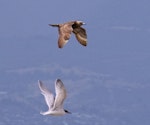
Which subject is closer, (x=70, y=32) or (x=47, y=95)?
(x=70, y=32)

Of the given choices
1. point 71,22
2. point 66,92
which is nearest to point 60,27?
point 71,22

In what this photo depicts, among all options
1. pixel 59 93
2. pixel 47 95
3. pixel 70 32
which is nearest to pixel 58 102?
pixel 59 93

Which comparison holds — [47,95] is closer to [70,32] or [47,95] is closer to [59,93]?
[59,93]

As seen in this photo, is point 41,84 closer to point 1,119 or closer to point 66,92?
point 66,92

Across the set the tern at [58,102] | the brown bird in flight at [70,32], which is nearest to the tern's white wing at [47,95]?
the tern at [58,102]

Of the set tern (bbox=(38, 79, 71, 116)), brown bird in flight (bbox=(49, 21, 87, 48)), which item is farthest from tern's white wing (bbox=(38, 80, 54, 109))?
brown bird in flight (bbox=(49, 21, 87, 48))

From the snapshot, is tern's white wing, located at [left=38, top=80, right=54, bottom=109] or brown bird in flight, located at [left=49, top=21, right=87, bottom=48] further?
tern's white wing, located at [left=38, top=80, right=54, bottom=109]

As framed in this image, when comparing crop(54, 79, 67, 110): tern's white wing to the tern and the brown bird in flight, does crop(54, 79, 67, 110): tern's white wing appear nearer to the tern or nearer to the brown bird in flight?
the tern

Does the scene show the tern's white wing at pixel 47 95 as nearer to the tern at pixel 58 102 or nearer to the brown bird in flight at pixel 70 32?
the tern at pixel 58 102
